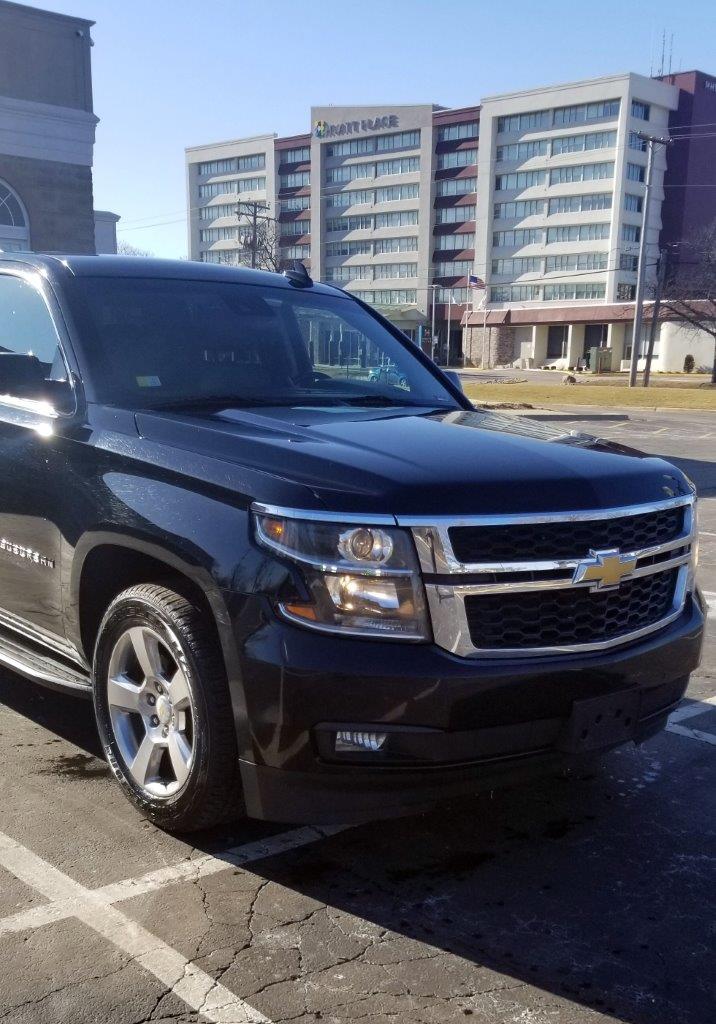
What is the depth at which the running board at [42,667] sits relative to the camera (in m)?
3.80

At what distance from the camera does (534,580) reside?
115 inches

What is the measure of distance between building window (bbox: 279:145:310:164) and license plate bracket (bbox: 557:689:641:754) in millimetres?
114598

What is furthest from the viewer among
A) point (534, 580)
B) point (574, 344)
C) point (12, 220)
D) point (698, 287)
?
point (574, 344)

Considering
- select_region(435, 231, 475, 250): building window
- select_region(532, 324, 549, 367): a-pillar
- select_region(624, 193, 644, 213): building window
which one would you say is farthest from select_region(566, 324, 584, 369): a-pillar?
select_region(435, 231, 475, 250): building window

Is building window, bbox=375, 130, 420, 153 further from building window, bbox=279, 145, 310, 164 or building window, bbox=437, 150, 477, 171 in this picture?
building window, bbox=279, 145, 310, 164

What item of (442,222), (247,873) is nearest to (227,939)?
(247,873)

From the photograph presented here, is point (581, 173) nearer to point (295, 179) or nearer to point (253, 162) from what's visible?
point (295, 179)

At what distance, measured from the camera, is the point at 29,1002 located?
8.39ft

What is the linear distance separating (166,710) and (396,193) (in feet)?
349

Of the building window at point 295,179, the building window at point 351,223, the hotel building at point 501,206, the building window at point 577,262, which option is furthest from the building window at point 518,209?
the building window at point 295,179

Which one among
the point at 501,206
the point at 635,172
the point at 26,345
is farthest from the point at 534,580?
the point at 501,206

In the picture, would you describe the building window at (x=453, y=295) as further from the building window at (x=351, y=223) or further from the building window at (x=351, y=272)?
the building window at (x=351, y=223)

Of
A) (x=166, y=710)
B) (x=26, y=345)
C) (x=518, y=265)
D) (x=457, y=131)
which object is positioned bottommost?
(x=166, y=710)

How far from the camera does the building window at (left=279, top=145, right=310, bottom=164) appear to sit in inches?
4368
